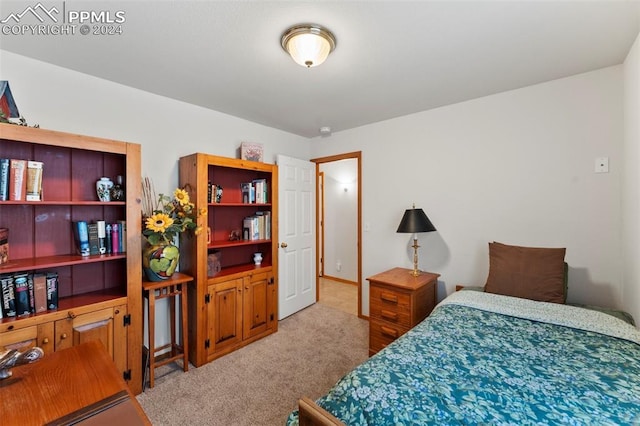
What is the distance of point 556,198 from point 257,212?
294 cm

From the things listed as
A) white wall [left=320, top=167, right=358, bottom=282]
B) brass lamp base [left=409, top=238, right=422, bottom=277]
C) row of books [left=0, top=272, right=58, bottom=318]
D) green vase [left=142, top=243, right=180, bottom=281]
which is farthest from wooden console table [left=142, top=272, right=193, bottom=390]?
white wall [left=320, top=167, right=358, bottom=282]

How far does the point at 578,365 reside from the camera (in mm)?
1228

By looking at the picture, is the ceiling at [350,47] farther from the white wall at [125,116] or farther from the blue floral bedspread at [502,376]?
the blue floral bedspread at [502,376]

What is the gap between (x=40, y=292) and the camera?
68.6 inches

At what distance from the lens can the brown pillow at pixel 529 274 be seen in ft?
6.43

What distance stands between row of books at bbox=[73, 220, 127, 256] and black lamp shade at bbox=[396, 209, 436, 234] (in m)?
2.45

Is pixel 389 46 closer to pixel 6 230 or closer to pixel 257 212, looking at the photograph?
pixel 257 212

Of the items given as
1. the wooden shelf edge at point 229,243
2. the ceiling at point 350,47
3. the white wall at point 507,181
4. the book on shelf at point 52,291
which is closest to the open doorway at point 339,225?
the white wall at point 507,181

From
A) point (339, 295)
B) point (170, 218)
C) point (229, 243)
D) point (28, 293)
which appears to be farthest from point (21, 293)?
point (339, 295)

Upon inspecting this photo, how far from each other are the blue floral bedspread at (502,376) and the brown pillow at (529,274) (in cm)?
27

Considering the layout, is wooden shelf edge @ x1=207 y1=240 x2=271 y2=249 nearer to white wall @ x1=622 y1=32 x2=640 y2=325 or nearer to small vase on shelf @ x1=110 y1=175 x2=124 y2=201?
small vase on shelf @ x1=110 y1=175 x2=124 y2=201

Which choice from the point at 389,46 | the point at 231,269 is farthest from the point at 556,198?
the point at 231,269

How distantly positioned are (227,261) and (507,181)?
2.99 m

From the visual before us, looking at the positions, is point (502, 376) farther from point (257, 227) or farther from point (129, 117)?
point (129, 117)
